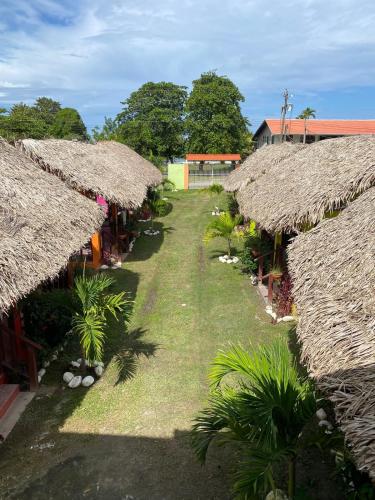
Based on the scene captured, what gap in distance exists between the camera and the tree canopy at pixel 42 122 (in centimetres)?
3462

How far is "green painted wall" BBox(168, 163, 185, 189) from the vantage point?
30.0 metres

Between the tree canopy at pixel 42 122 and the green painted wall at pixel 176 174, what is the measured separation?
954cm

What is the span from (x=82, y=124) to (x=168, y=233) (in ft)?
140

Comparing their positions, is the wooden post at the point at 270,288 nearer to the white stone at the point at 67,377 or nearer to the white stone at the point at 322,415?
the white stone at the point at 322,415

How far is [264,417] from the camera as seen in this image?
11.5 feet

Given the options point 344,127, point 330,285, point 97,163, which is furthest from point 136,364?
point 344,127

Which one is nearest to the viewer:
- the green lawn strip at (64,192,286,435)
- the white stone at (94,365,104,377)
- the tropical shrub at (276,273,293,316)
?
the green lawn strip at (64,192,286,435)

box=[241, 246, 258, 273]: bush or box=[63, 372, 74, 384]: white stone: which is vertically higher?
box=[241, 246, 258, 273]: bush

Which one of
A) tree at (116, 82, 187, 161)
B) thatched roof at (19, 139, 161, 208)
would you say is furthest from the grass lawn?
tree at (116, 82, 187, 161)

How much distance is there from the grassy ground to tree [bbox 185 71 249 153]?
29.6 m

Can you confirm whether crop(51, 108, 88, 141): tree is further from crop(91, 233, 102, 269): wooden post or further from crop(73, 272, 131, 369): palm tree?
crop(73, 272, 131, 369): palm tree

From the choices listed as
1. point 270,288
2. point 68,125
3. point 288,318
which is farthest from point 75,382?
point 68,125

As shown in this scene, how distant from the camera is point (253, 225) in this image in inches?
559

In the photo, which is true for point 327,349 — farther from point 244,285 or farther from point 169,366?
point 244,285
